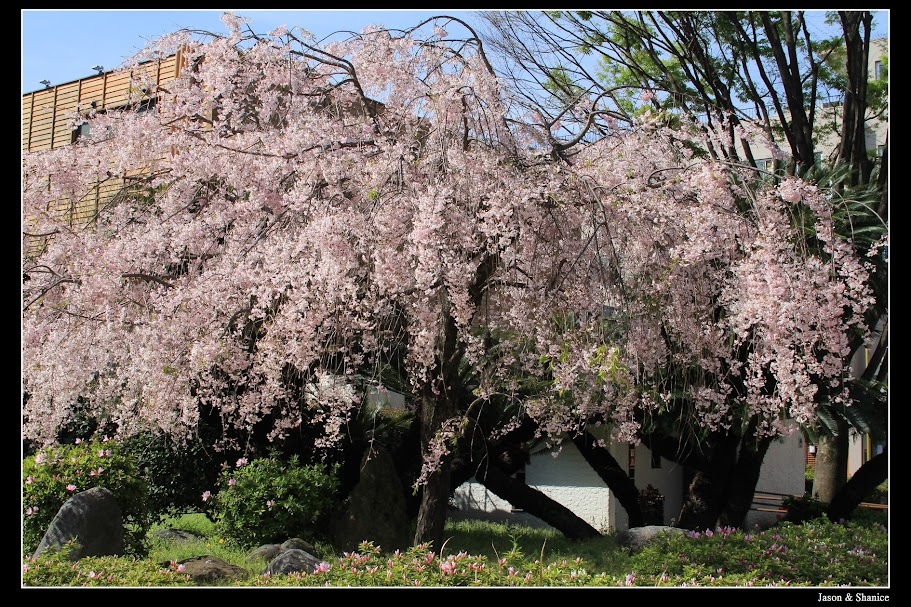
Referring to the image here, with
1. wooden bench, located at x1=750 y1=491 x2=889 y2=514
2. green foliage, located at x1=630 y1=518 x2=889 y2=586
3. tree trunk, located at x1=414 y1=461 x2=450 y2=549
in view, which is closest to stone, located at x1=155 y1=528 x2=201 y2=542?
tree trunk, located at x1=414 y1=461 x2=450 y2=549

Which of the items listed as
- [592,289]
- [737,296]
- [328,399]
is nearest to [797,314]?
[737,296]

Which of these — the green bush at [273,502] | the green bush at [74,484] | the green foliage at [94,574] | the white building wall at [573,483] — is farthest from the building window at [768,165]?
the green bush at [74,484]

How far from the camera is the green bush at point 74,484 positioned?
7.42m

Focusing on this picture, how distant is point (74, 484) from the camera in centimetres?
747

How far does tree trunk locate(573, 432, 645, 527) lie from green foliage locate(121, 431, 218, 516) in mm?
4409

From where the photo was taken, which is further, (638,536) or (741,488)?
(741,488)

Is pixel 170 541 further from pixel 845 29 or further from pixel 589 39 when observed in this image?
pixel 845 29

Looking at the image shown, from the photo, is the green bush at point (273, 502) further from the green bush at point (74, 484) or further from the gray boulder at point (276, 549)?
the green bush at point (74, 484)

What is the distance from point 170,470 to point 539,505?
13.9 ft

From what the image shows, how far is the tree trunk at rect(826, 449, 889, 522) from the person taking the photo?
9336 millimetres

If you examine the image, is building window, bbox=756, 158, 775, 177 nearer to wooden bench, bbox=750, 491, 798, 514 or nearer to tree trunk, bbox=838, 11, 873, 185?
tree trunk, bbox=838, 11, 873, 185

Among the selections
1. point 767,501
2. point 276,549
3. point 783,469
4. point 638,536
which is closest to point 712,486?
point 638,536

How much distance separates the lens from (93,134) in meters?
6.65

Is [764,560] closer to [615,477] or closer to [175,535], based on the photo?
[615,477]
